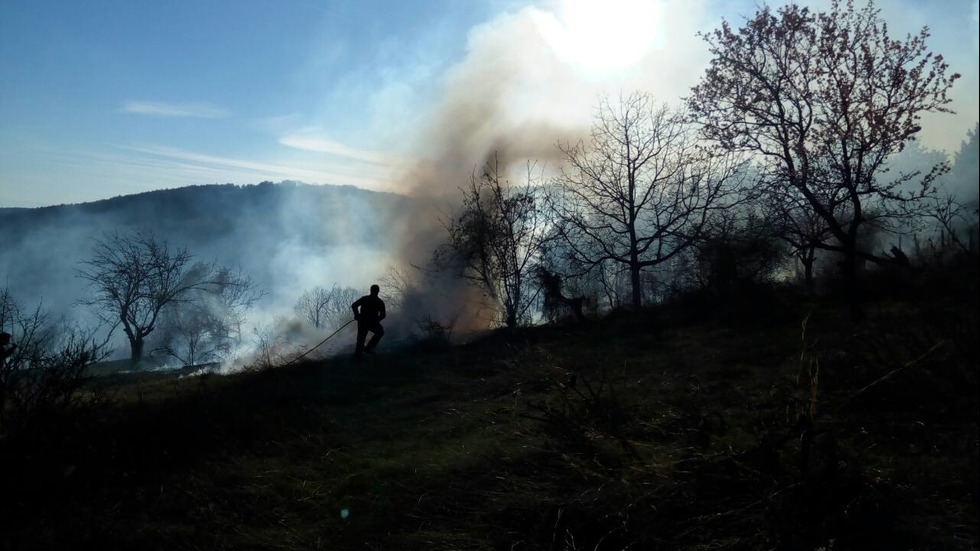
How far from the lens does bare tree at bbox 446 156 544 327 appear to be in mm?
22719

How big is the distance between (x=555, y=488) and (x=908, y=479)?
225 centimetres

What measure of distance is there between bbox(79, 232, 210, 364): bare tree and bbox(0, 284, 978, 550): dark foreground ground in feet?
89.9

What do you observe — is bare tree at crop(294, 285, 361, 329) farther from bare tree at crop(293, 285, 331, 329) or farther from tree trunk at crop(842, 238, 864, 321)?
tree trunk at crop(842, 238, 864, 321)

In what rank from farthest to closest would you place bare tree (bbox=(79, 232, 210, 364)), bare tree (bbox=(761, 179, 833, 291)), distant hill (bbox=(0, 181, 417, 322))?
distant hill (bbox=(0, 181, 417, 322)) < bare tree (bbox=(79, 232, 210, 364)) < bare tree (bbox=(761, 179, 833, 291))

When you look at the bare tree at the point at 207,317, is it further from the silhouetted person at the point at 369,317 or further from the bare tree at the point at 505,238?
the silhouetted person at the point at 369,317

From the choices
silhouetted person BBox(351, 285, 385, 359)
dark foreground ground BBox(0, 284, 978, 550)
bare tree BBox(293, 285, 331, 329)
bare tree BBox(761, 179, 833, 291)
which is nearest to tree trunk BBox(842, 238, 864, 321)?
dark foreground ground BBox(0, 284, 978, 550)

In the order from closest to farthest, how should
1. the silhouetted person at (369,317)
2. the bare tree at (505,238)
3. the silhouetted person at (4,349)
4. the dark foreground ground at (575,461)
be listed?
the dark foreground ground at (575,461), the silhouetted person at (4,349), the silhouetted person at (369,317), the bare tree at (505,238)

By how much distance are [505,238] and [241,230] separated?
43.2 meters

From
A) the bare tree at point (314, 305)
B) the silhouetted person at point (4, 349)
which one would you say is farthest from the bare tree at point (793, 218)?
the bare tree at point (314, 305)

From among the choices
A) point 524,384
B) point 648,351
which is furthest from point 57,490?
point 648,351

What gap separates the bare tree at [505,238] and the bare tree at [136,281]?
19.4 m

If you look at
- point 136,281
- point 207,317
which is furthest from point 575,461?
point 207,317

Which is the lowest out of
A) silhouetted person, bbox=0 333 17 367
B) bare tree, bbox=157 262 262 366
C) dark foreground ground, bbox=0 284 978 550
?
dark foreground ground, bbox=0 284 978 550

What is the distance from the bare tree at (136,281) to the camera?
33.8m
